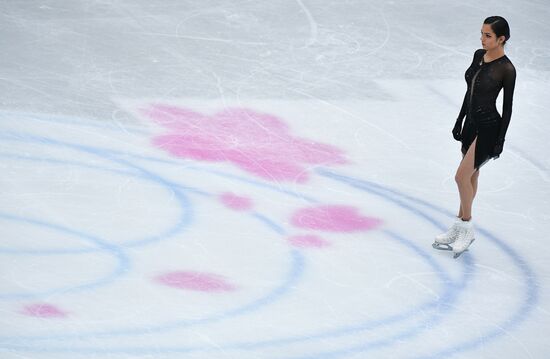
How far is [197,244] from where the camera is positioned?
657 centimetres

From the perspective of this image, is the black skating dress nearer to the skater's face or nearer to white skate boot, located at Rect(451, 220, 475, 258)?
the skater's face

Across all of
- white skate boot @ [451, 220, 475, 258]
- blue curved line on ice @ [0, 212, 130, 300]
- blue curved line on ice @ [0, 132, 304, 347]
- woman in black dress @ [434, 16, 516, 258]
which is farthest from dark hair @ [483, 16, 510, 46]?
blue curved line on ice @ [0, 212, 130, 300]

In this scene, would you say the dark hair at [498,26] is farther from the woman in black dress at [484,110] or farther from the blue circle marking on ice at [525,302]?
the blue circle marking on ice at [525,302]

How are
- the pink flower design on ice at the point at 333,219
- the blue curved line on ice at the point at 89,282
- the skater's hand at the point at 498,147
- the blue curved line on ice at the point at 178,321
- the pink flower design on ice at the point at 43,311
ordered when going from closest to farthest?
the blue curved line on ice at the point at 178,321
the pink flower design on ice at the point at 43,311
the blue curved line on ice at the point at 89,282
the skater's hand at the point at 498,147
the pink flower design on ice at the point at 333,219

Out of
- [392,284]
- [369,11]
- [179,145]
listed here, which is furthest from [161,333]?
[369,11]

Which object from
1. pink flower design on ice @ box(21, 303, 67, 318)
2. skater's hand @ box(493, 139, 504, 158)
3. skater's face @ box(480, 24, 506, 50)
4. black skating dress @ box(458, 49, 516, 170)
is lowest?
pink flower design on ice @ box(21, 303, 67, 318)

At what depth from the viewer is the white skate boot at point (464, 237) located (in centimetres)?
686

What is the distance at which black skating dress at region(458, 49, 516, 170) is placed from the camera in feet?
21.6

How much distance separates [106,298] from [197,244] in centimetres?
98

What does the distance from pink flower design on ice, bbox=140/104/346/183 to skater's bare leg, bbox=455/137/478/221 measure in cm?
144

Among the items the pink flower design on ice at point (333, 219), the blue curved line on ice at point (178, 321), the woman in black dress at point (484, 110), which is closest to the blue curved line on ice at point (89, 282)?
the blue curved line on ice at point (178, 321)

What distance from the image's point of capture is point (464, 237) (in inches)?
271

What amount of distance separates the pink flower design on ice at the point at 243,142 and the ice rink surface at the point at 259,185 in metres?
0.02

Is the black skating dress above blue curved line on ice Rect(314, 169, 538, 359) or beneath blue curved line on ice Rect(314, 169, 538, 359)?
above
